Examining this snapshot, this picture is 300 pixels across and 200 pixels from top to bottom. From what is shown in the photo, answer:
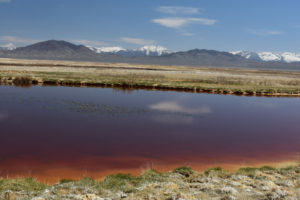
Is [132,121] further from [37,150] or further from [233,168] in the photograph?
[233,168]

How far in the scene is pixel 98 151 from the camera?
15.5 metres

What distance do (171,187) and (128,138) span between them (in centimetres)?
800

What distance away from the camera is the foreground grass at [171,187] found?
9828 mm

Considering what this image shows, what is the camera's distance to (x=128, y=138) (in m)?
18.5

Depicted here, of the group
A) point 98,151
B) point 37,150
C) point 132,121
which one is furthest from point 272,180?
point 132,121

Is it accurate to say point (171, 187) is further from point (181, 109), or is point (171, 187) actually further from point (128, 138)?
point (181, 109)

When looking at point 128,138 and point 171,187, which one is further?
point 128,138

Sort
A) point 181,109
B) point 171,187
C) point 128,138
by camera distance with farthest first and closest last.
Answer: point 181,109
point 128,138
point 171,187

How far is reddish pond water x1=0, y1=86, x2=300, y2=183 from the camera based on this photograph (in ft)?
45.2

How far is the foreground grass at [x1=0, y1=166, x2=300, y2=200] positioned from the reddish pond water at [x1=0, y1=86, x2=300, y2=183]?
137 cm

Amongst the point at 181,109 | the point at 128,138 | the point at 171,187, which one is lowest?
the point at 171,187

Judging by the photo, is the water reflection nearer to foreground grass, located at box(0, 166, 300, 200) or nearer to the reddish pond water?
the reddish pond water

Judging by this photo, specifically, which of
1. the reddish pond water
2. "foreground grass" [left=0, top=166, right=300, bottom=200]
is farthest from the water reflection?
"foreground grass" [left=0, top=166, right=300, bottom=200]

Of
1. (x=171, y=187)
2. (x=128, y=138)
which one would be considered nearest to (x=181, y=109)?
(x=128, y=138)
